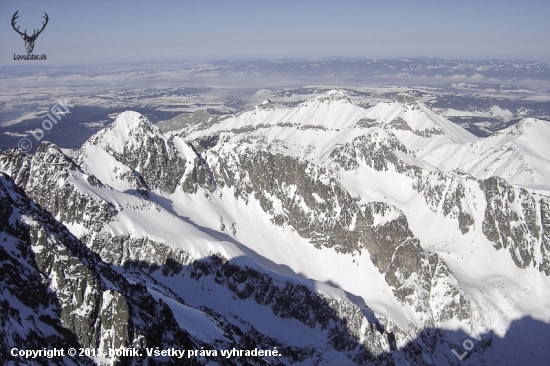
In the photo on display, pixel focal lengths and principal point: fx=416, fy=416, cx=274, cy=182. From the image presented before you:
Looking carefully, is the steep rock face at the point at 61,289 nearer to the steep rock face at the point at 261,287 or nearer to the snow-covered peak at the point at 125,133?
the steep rock face at the point at 261,287

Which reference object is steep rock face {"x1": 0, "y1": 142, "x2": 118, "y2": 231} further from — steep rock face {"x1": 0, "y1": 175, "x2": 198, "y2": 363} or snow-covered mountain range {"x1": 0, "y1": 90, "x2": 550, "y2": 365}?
steep rock face {"x1": 0, "y1": 175, "x2": 198, "y2": 363}

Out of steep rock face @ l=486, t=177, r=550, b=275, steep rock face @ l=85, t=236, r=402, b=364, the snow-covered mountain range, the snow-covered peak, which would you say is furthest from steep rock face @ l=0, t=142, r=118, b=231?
steep rock face @ l=486, t=177, r=550, b=275

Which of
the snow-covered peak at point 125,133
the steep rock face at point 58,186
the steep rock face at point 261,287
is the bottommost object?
the steep rock face at point 261,287

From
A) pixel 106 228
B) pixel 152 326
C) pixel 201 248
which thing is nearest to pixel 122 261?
pixel 106 228

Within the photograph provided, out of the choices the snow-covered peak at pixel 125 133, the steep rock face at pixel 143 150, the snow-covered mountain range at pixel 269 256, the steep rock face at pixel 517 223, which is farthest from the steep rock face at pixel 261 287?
the steep rock face at pixel 517 223

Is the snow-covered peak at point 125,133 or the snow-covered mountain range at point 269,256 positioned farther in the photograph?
the snow-covered peak at point 125,133

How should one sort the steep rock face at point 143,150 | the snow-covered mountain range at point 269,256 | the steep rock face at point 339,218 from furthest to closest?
1. the steep rock face at point 143,150
2. the steep rock face at point 339,218
3. the snow-covered mountain range at point 269,256

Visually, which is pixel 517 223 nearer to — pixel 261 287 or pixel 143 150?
pixel 261 287
